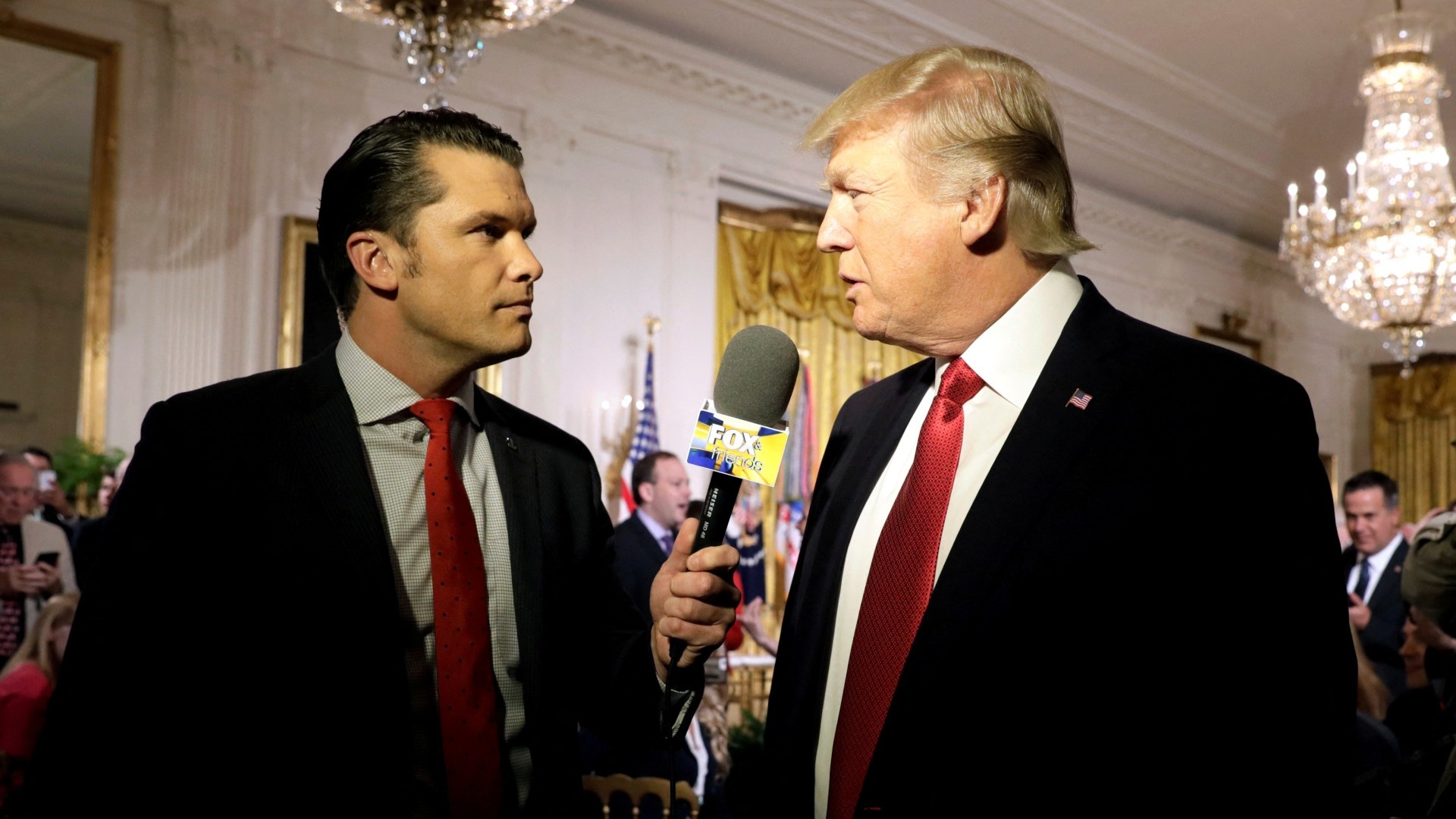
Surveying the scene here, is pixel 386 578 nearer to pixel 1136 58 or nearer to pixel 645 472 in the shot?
pixel 645 472

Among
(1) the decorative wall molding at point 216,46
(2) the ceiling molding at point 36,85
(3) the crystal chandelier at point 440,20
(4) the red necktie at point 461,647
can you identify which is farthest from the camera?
(1) the decorative wall molding at point 216,46

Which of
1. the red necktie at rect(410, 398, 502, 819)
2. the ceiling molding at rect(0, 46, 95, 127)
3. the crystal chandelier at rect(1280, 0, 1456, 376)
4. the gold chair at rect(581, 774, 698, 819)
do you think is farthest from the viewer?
the crystal chandelier at rect(1280, 0, 1456, 376)

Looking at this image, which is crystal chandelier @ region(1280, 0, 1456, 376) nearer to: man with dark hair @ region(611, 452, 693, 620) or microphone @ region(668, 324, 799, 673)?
man with dark hair @ region(611, 452, 693, 620)

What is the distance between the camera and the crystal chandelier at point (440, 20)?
471cm

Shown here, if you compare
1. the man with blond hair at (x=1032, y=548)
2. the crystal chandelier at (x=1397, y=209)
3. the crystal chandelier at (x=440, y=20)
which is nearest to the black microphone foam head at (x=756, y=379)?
the man with blond hair at (x=1032, y=548)

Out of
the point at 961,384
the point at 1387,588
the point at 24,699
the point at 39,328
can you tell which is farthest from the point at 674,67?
the point at 961,384

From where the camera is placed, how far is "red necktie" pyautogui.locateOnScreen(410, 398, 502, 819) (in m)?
1.67

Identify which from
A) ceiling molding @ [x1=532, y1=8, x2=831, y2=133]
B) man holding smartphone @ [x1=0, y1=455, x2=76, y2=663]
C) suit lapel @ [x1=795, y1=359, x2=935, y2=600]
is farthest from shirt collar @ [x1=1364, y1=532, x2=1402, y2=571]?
man holding smartphone @ [x1=0, y1=455, x2=76, y2=663]

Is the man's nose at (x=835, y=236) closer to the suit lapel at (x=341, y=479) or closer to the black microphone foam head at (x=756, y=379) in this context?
the black microphone foam head at (x=756, y=379)

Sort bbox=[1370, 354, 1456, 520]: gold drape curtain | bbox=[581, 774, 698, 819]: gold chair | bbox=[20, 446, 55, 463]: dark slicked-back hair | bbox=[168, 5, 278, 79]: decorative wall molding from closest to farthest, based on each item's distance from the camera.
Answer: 1. bbox=[581, 774, 698, 819]: gold chair
2. bbox=[20, 446, 55, 463]: dark slicked-back hair
3. bbox=[168, 5, 278, 79]: decorative wall molding
4. bbox=[1370, 354, 1456, 520]: gold drape curtain

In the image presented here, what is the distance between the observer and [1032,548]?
151 cm

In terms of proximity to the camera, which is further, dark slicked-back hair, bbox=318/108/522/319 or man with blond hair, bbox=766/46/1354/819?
dark slicked-back hair, bbox=318/108/522/319

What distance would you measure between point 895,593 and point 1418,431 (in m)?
15.3

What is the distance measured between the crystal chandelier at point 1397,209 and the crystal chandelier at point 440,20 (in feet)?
15.6
